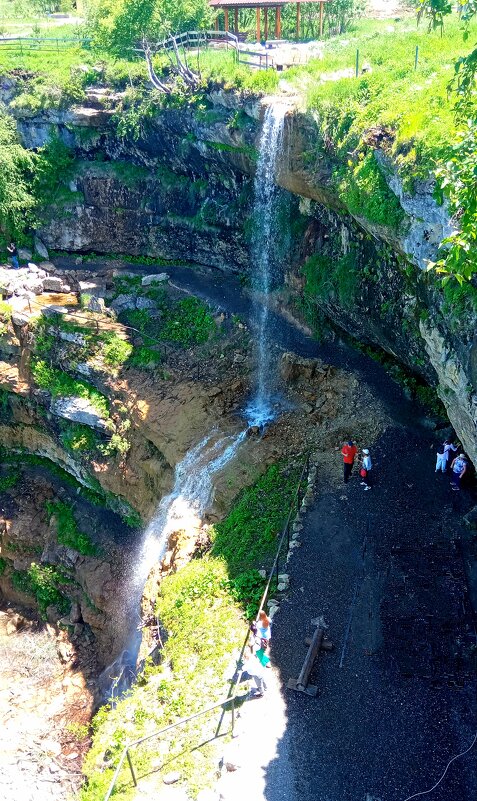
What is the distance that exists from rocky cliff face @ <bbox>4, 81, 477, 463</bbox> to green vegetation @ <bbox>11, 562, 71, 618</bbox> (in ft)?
46.4

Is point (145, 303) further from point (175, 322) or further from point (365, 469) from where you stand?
point (365, 469)

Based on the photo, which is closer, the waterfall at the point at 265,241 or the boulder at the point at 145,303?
the waterfall at the point at 265,241

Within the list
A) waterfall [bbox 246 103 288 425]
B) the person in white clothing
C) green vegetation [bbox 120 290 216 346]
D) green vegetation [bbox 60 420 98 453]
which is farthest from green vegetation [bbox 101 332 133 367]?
the person in white clothing

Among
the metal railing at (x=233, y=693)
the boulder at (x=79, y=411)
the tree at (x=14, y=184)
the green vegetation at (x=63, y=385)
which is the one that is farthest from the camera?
the tree at (x=14, y=184)

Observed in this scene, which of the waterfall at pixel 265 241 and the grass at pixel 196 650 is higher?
the waterfall at pixel 265 241

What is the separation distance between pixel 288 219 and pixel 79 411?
425 inches

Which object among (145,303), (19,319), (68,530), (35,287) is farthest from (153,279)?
(68,530)

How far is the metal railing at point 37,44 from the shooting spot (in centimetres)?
3653

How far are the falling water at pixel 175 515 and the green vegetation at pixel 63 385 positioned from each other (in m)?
4.97

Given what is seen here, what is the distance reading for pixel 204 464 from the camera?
20.8 m

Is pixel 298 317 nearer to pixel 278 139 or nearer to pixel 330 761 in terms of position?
pixel 278 139

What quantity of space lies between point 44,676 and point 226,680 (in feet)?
41.3

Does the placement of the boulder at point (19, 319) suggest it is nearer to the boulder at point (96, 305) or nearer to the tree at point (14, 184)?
the boulder at point (96, 305)

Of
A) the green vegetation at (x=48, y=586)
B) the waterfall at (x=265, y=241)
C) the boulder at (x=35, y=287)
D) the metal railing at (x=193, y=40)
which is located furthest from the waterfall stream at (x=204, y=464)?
the metal railing at (x=193, y=40)
